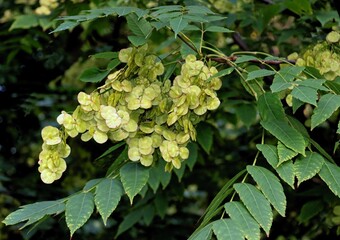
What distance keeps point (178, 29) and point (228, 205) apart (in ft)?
1.58

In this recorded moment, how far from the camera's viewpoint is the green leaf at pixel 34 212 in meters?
1.69

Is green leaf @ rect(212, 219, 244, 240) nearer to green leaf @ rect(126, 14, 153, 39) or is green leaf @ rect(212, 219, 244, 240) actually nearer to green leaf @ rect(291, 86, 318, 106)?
green leaf @ rect(291, 86, 318, 106)

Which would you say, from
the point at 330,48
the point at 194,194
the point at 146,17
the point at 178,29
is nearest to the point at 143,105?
the point at 178,29

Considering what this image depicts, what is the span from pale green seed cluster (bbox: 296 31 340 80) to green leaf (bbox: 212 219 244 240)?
0.67 m

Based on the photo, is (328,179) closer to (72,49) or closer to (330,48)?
(330,48)

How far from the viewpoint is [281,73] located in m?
1.79

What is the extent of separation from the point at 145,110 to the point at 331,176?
1.78 feet

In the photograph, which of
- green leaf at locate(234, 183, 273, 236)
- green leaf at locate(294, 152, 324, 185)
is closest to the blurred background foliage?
green leaf at locate(294, 152, 324, 185)

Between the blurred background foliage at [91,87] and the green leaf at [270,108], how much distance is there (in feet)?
2.58

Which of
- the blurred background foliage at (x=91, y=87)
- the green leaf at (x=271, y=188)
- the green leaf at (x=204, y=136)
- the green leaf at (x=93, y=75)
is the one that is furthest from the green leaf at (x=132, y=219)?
the green leaf at (x=271, y=188)

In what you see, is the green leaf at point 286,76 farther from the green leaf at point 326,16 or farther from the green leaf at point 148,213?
the green leaf at point 148,213

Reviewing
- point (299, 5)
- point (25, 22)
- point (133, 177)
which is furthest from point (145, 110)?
point (25, 22)

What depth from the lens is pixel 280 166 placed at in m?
1.71

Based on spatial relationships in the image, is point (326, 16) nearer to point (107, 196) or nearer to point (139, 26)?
point (139, 26)
